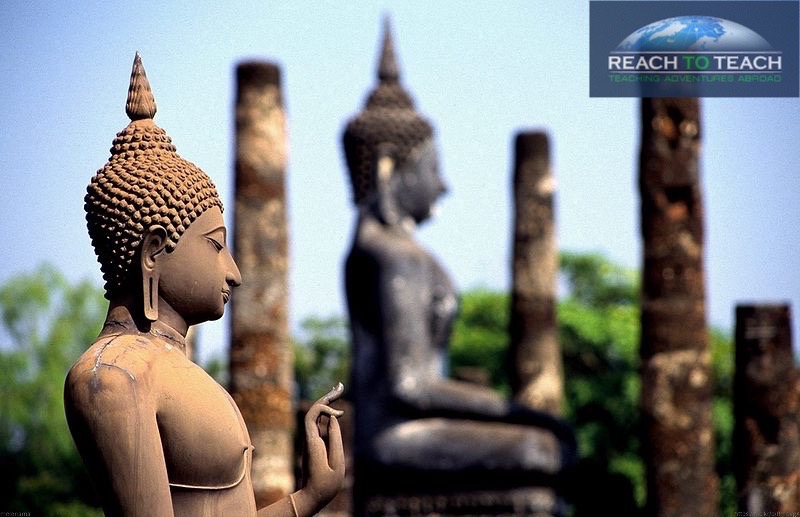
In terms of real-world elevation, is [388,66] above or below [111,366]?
above

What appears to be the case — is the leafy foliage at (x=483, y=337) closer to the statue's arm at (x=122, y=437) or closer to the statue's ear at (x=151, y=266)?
the statue's ear at (x=151, y=266)

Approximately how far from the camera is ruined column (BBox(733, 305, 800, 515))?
10094mm

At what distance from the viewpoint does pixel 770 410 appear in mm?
10148

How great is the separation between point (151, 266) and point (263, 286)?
305 inches

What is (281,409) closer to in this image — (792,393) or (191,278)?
(792,393)

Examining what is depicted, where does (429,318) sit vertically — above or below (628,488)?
above

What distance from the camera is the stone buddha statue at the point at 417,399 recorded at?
29.0 ft

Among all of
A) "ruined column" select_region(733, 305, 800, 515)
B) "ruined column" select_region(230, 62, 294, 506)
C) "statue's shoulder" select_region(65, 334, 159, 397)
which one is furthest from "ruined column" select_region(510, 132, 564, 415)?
"statue's shoulder" select_region(65, 334, 159, 397)

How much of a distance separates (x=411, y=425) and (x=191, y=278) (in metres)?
4.50

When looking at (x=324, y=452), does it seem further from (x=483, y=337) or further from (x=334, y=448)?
(x=483, y=337)

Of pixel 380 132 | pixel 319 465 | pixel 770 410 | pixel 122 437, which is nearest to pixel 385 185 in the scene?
pixel 380 132

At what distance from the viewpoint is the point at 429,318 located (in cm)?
900

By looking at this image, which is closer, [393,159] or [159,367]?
[159,367]

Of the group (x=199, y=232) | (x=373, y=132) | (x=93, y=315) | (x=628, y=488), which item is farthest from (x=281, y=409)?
(x=93, y=315)
